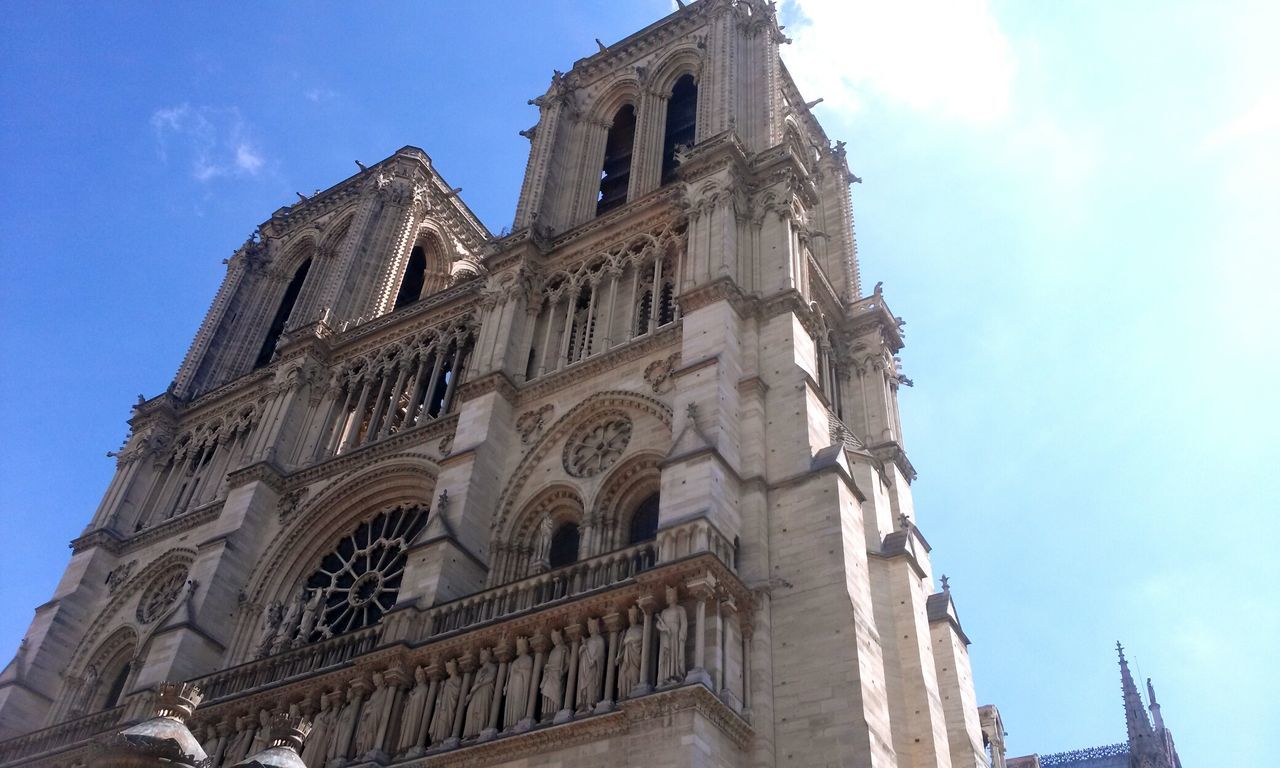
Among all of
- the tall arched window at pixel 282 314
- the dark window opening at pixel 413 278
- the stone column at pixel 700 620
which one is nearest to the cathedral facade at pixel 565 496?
the stone column at pixel 700 620

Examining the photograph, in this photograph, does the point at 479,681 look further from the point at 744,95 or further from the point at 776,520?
the point at 744,95

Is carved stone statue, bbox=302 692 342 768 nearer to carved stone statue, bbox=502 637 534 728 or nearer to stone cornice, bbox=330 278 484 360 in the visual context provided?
carved stone statue, bbox=502 637 534 728

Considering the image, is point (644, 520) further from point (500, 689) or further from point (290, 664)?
point (290, 664)

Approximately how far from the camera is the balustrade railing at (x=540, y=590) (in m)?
16.2

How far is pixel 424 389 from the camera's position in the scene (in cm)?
2584

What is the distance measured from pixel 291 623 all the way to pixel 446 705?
7.28 metres

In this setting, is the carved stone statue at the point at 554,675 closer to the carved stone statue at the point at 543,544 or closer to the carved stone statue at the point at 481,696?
the carved stone statue at the point at 481,696

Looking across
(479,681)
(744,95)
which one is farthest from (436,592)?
(744,95)

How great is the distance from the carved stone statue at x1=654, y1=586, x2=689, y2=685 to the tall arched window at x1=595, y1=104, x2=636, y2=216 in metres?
15.2

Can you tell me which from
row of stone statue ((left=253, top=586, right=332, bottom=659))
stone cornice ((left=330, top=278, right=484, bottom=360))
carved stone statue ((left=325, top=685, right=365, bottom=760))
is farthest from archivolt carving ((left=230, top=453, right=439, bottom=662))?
carved stone statue ((left=325, top=685, right=365, bottom=760))

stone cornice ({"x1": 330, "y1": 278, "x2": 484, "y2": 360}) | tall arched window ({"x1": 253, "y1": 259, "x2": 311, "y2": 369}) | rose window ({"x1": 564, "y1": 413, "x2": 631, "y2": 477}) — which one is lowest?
rose window ({"x1": 564, "y1": 413, "x2": 631, "y2": 477})

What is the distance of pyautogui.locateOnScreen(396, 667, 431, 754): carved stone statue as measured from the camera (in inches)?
628

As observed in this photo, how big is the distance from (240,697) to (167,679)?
120 inches

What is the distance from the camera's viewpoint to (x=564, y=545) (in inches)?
770
